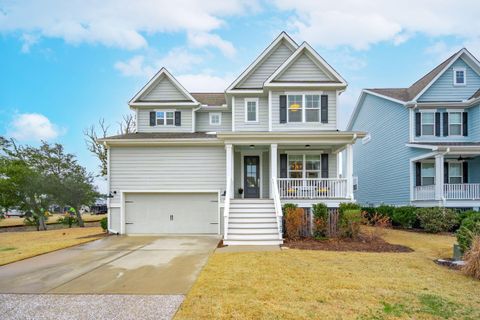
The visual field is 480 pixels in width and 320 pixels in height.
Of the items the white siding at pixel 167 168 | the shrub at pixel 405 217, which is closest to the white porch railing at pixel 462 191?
the shrub at pixel 405 217

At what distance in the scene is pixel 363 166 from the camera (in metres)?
26.2

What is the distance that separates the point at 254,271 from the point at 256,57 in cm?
1184

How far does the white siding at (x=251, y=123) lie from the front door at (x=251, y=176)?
1.56 metres

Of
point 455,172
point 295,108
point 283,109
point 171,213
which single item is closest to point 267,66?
point 283,109

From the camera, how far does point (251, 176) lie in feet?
55.2

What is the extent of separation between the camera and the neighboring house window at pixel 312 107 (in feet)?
51.6

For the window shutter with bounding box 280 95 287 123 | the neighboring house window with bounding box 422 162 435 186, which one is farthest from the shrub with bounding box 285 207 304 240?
the neighboring house window with bounding box 422 162 435 186

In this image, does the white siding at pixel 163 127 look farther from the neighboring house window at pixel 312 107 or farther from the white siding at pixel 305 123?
the neighboring house window at pixel 312 107

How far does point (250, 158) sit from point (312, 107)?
397 centimetres

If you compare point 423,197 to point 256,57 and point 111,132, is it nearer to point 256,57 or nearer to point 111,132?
point 256,57

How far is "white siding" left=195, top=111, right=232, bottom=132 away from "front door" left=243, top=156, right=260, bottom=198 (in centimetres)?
258

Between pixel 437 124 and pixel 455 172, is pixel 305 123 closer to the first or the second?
pixel 437 124

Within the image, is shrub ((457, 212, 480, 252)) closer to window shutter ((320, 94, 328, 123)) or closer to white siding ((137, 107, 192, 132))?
window shutter ((320, 94, 328, 123))

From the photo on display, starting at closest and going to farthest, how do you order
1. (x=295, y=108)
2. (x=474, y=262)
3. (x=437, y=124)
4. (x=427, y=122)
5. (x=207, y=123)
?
(x=474, y=262), (x=295, y=108), (x=207, y=123), (x=437, y=124), (x=427, y=122)
